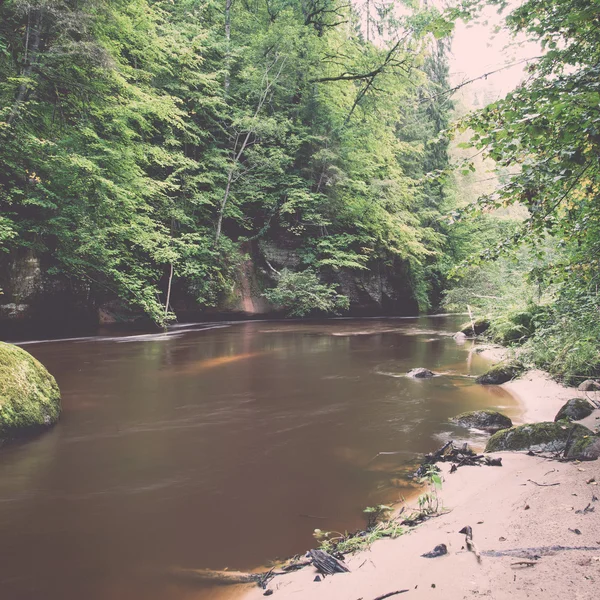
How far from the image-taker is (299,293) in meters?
18.0

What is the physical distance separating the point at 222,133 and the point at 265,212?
4267 mm

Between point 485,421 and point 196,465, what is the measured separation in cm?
350

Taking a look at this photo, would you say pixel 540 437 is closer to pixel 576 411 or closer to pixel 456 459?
pixel 456 459

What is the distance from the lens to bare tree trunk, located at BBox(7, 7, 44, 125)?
946 centimetres

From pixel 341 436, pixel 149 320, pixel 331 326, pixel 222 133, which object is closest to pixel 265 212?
pixel 222 133

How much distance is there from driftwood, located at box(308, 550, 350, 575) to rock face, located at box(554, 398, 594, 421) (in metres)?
3.82

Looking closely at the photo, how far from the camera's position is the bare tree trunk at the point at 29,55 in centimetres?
946

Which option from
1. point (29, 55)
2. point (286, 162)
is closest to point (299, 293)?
point (286, 162)

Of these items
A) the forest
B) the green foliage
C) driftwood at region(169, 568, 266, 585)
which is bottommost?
driftwood at region(169, 568, 266, 585)

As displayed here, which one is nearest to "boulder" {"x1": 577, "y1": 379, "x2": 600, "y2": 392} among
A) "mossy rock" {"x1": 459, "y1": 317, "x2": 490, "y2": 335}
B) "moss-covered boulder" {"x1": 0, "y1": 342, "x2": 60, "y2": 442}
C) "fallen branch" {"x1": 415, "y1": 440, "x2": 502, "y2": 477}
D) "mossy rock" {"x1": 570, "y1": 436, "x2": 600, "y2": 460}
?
"fallen branch" {"x1": 415, "y1": 440, "x2": 502, "y2": 477}

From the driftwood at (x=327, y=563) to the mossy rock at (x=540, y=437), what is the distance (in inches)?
90.9

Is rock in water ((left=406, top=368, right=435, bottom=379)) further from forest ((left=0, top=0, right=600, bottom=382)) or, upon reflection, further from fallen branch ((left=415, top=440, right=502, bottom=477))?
fallen branch ((left=415, top=440, right=502, bottom=477))

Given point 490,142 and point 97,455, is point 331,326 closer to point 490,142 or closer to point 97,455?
point 97,455

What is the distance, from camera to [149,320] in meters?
15.2
